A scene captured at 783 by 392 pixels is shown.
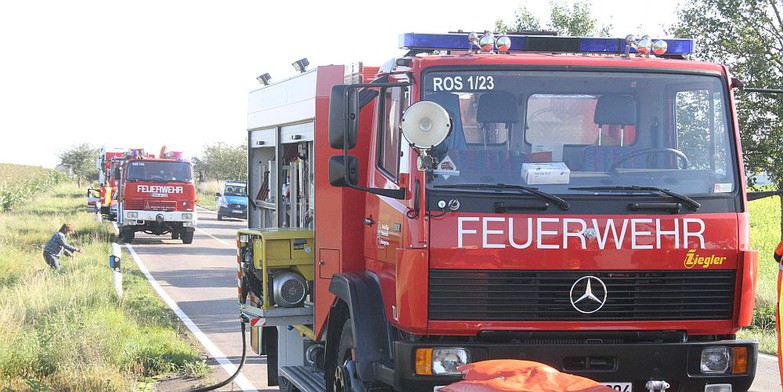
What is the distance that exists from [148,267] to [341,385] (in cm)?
1686

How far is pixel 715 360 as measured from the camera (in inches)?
227

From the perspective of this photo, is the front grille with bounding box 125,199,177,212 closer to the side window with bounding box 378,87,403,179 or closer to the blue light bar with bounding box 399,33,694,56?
the side window with bounding box 378,87,403,179

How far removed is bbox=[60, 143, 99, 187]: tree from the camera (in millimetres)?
86750

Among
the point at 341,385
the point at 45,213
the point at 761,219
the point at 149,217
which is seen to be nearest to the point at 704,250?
the point at 341,385

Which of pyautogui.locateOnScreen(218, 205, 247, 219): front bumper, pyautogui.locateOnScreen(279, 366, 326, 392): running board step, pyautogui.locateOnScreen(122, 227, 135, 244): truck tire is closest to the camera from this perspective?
pyautogui.locateOnScreen(279, 366, 326, 392): running board step

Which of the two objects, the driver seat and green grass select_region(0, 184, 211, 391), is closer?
the driver seat

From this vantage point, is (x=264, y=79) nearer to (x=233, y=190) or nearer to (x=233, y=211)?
(x=233, y=190)

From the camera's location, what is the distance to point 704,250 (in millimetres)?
5691

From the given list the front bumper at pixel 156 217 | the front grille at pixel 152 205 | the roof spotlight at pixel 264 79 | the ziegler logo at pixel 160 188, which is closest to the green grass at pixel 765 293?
the roof spotlight at pixel 264 79

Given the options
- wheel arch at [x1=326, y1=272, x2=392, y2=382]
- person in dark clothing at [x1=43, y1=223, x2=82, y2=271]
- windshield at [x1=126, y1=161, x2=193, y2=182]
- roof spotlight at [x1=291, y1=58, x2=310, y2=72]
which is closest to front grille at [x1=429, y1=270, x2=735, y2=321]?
wheel arch at [x1=326, y1=272, x2=392, y2=382]

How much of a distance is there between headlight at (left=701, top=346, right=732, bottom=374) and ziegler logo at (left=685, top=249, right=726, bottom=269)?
0.49 meters

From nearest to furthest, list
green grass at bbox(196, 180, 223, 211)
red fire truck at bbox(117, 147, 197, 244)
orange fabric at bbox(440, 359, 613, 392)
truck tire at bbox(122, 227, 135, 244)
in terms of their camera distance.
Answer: orange fabric at bbox(440, 359, 613, 392), red fire truck at bbox(117, 147, 197, 244), truck tire at bbox(122, 227, 135, 244), green grass at bbox(196, 180, 223, 211)

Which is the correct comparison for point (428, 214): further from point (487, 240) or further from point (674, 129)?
point (674, 129)

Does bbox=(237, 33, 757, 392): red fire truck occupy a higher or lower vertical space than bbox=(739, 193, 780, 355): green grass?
higher
